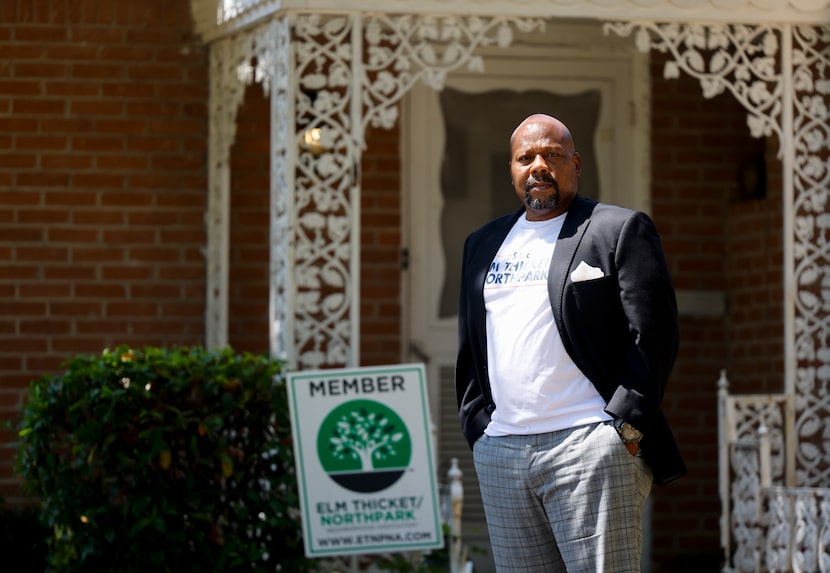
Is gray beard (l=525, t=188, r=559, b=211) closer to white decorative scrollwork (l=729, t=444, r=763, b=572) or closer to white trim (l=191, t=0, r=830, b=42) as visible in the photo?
white trim (l=191, t=0, r=830, b=42)

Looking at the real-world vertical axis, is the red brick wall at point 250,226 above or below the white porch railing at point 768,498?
above

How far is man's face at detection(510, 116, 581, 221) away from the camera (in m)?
3.77

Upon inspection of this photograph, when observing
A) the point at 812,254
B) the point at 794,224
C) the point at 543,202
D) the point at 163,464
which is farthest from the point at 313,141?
the point at 543,202

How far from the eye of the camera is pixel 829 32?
22.6ft

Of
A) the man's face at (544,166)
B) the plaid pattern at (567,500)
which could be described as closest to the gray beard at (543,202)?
the man's face at (544,166)

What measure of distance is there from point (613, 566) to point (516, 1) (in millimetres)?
3783

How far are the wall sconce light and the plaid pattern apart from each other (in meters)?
3.23

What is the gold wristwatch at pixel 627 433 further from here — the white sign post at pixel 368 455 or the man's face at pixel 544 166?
the white sign post at pixel 368 455

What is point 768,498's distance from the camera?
21.4 feet

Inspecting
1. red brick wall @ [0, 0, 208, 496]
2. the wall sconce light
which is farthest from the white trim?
red brick wall @ [0, 0, 208, 496]

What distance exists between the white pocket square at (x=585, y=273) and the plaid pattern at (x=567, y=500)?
40 cm

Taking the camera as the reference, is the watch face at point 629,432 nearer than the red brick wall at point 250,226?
Yes

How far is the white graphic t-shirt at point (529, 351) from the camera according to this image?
3621 millimetres

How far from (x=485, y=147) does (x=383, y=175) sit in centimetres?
66
